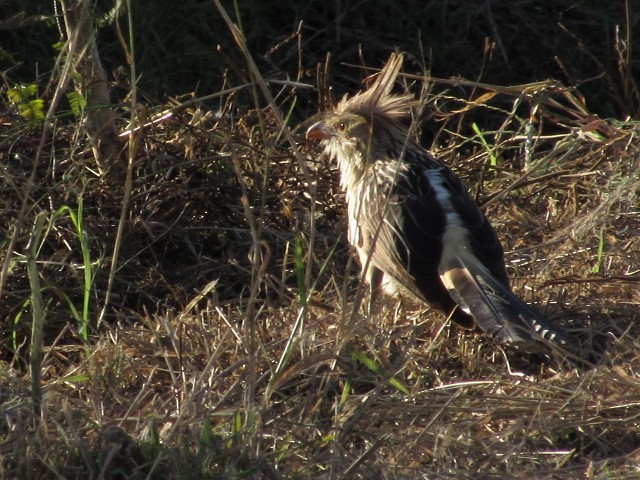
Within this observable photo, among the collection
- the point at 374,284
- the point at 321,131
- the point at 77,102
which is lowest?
the point at 374,284

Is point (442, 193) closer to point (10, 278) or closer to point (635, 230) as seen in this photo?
point (635, 230)

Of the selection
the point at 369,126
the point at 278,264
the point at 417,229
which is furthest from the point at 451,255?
the point at 278,264

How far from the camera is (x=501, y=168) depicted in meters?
5.66

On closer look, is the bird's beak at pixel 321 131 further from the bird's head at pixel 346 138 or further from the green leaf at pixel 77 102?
the green leaf at pixel 77 102

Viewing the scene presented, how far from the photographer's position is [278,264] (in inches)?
200

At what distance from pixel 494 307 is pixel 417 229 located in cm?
52

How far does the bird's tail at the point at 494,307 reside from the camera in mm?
3973

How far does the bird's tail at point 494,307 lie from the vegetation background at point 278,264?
0.11 metres

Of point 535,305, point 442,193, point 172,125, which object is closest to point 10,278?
point 172,125

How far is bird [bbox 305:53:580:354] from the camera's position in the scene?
162 inches

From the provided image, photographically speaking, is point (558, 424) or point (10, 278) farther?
point (10, 278)

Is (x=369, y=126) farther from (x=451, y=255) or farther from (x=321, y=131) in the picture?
(x=451, y=255)

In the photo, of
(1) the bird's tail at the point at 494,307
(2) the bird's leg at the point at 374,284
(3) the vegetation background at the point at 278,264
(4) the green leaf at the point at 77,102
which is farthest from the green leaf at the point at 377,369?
(4) the green leaf at the point at 77,102

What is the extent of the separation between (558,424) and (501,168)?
7.95ft
